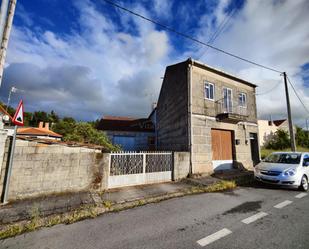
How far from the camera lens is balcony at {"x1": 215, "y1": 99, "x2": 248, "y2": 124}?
1065 cm

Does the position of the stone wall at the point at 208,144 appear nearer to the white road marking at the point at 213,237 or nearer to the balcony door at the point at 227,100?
the balcony door at the point at 227,100

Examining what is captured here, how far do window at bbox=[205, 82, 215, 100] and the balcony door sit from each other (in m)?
1.16

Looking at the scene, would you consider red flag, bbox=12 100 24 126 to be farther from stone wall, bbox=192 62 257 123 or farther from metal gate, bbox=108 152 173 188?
stone wall, bbox=192 62 257 123

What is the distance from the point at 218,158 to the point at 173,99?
5.29 meters

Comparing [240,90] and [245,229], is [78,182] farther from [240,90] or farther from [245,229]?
[240,90]

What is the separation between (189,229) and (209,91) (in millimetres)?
9199

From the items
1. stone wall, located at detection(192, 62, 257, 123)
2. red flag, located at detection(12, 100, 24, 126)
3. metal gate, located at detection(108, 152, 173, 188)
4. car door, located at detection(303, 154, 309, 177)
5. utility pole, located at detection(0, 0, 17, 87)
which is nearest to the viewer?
utility pole, located at detection(0, 0, 17, 87)

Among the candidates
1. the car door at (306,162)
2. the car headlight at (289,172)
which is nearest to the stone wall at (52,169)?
the car headlight at (289,172)

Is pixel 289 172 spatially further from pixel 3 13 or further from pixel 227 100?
pixel 3 13

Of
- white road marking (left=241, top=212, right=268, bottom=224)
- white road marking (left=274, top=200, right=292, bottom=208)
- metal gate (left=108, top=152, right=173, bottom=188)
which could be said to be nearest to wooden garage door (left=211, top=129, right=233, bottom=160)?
metal gate (left=108, top=152, right=173, bottom=188)

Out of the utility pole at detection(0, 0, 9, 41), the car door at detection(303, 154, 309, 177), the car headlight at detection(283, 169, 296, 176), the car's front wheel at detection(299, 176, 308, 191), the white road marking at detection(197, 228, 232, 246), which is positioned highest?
the utility pole at detection(0, 0, 9, 41)

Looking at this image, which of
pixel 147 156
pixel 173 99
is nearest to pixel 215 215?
pixel 147 156

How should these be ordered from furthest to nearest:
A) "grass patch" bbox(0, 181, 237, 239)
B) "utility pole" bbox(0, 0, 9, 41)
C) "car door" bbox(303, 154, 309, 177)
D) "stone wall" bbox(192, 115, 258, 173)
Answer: "stone wall" bbox(192, 115, 258, 173)
"car door" bbox(303, 154, 309, 177)
"utility pole" bbox(0, 0, 9, 41)
"grass patch" bbox(0, 181, 237, 239)

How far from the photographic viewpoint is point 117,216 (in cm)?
431
